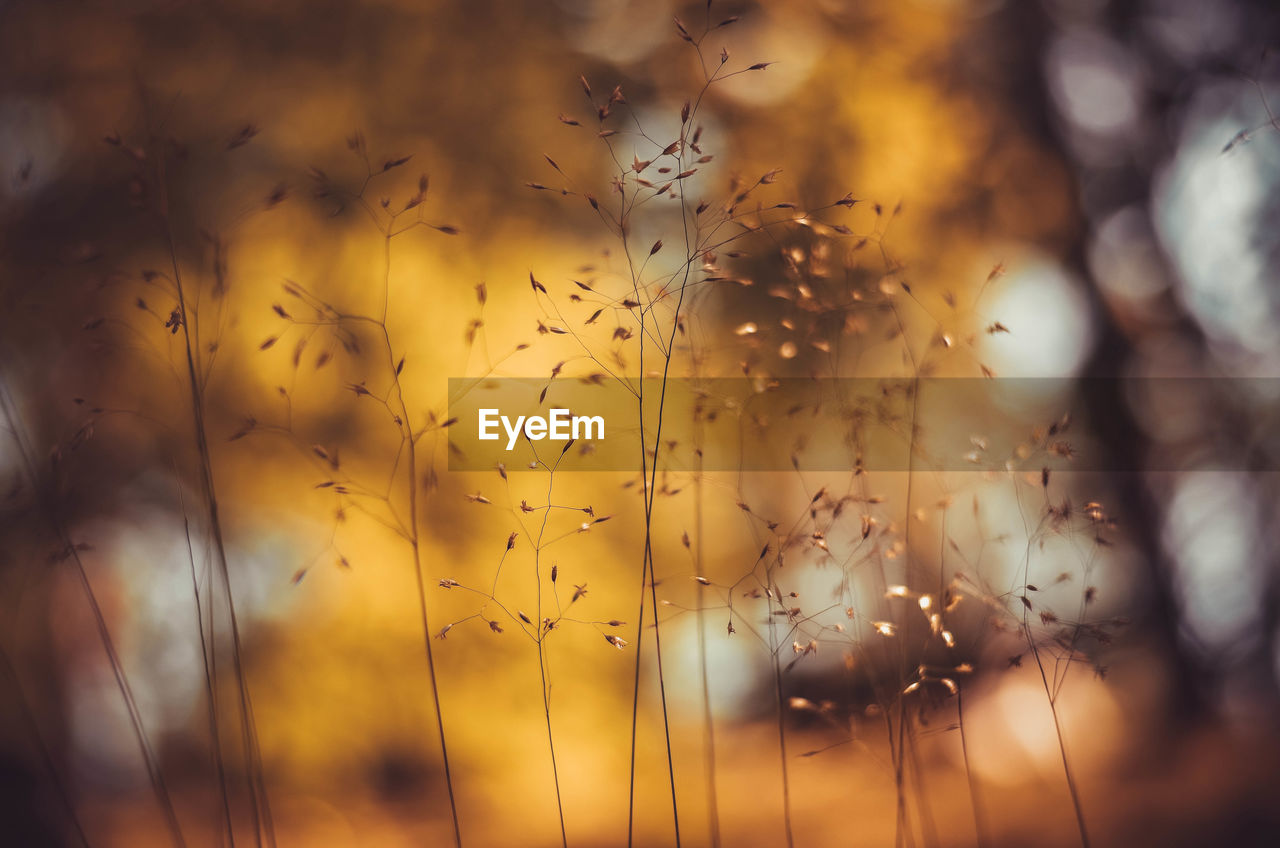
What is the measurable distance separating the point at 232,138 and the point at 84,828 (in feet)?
3.79

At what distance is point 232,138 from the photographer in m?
1.28

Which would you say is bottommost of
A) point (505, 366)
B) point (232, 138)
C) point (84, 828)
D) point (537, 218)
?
point (84, 828)

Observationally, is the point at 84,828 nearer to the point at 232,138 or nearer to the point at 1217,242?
the point at 232,138

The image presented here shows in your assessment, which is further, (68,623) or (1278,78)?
(1278,78)

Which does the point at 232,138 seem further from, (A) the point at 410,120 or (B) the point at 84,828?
(B) the point at 84,828

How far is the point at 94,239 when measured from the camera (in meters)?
1.27

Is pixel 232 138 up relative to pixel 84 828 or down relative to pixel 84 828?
up

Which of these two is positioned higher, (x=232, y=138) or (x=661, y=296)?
(x=232, y=138)

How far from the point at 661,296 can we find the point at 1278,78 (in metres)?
1.18

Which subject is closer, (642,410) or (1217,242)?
(642,410)

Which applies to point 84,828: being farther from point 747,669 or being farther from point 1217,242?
point 1217,242

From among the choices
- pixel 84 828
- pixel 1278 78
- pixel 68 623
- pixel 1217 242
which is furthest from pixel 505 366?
pixel 1278 78

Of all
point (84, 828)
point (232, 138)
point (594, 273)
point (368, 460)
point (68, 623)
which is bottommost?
point (84, 828)

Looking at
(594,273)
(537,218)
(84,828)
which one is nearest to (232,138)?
(537,218)
